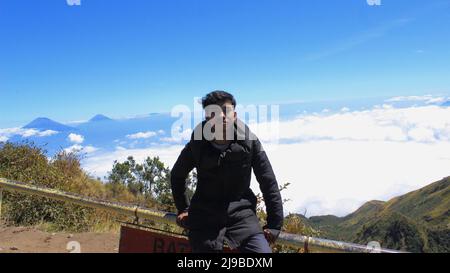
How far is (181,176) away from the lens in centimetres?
368

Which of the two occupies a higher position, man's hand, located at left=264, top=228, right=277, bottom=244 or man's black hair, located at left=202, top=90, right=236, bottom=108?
man's black hair, located at left=202, top=90, right=236, bottom=108

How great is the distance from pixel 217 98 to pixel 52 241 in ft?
17.9

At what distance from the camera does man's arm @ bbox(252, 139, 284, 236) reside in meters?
3.38

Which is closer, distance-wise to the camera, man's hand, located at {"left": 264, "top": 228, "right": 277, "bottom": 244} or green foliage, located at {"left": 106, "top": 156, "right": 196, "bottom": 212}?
man's hand, located at {"left": 264, "top": 228, "right": 277, "bottom": 244}

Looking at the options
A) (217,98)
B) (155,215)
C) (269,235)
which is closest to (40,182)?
(155,215)

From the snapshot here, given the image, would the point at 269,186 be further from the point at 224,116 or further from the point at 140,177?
the point at 140,177

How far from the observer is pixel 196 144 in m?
3.42

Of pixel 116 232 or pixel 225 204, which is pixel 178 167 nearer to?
pixel 225 204

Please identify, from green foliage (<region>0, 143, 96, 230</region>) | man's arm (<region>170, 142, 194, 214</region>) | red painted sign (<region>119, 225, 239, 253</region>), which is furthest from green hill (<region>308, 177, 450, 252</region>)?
man's arm (<region>170, 142, 194, 214</region>)

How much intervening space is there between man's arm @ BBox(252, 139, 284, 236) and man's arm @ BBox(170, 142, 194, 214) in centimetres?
55

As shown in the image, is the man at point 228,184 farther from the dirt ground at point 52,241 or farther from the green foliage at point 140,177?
the green foliage at point 140,177

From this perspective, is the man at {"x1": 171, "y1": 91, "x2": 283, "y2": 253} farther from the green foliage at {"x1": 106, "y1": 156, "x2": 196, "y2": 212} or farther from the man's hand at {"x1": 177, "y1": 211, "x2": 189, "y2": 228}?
the green foliage at {"x1": 106, "y1": 156, "x2": 196, "y2": 212}

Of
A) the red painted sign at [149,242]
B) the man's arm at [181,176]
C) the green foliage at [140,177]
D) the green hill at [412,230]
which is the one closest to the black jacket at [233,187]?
the man's arm at [181,176]
